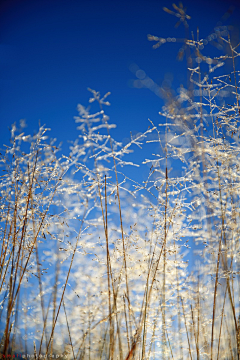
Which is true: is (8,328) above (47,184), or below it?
below

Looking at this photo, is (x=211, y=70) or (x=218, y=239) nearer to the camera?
(x=218, y=239)

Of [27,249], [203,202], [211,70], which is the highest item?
[211,70]

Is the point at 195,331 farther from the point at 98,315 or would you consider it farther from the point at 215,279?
the point at 98,315

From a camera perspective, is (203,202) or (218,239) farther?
(203,202)

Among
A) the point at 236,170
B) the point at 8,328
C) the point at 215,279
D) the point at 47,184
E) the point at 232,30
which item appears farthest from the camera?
the point at 47,184

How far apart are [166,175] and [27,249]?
1.09 m

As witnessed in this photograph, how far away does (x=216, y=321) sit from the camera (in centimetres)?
169

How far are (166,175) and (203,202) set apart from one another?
349 mm

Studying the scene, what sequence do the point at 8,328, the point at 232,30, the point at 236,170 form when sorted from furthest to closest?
the point at 236,170 → the point at 232,30 → the point at 8,328

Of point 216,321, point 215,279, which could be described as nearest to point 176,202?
point 215,279

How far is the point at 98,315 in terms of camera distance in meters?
2.07

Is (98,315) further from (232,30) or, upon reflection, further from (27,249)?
(232,30)

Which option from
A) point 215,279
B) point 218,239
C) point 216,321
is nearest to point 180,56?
point 218,239

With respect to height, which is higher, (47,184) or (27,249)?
(47,184)
